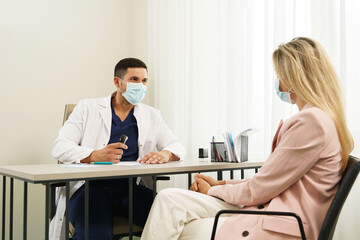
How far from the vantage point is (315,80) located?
4.60 feet

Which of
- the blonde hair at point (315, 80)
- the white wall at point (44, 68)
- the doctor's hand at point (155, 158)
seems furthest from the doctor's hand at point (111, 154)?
the white wall at point (44, 68)

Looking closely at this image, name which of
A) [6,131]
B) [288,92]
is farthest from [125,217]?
[6,131]

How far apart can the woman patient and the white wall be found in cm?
197

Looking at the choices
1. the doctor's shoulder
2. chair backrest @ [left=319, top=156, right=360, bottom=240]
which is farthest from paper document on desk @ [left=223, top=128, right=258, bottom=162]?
chair backrest @ [left=319, top=156, right=360, bottom=240]

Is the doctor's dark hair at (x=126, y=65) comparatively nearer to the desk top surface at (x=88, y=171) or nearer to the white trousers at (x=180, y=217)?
the desk top surface at (x=88, y=171)

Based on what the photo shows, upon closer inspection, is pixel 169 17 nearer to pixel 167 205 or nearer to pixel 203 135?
pixel 203 135

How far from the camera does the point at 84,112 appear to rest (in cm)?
245

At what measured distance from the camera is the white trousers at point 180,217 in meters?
1.43

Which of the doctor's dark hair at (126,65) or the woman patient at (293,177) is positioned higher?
the doctor's dark hair at (126,65)

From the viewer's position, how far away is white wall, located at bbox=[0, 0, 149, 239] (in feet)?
9.82

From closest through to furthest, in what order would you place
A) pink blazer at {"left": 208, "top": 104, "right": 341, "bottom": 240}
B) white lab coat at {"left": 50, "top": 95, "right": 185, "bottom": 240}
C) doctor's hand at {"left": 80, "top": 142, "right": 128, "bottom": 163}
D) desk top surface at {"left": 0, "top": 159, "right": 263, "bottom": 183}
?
pink blazer at {"left": 208, "top": 104, "right": 341, "bottom": 240} < desk top surface at {"left": 0, "top": 159, "right": 263, "bottom": 183} < doctor's hand at {"left": 80, "top": 142, "right": 128, "bottom": 163} < white lab coat at {"left": 50, "top": 95, "right": 185, "bottom": 240}

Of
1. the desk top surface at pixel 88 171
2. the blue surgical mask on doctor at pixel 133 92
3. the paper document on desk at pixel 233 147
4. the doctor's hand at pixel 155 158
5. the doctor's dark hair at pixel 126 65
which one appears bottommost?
the desk top surface at pixel 88 171

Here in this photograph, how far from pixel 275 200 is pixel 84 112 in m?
1.51

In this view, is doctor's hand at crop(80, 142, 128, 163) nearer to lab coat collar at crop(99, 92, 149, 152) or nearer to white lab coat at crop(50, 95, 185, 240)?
white lab coat at crop(50, 95, 185, 240)
